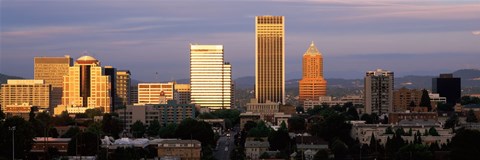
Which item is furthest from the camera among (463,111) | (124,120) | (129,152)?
(463,111)

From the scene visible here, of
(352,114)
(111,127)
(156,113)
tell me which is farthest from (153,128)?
(352,114)

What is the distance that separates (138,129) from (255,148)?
118 feet

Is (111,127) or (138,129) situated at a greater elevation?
(111,127)

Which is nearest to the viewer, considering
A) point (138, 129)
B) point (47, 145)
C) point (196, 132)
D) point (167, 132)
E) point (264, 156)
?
point (264, 156)

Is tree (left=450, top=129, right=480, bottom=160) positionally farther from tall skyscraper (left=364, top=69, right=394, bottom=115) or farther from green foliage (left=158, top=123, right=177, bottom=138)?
tall skyscraper (left=364, top=69, right=394, bottom=115)

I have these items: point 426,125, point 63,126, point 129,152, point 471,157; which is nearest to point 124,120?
point 63,126

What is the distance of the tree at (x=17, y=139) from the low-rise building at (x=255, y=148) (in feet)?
56.6

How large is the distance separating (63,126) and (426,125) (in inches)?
1599

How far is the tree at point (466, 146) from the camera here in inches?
3381

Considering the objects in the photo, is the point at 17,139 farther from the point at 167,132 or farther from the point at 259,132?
the point at 259,132

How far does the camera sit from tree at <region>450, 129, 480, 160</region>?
85.9 metres

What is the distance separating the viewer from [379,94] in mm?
168125

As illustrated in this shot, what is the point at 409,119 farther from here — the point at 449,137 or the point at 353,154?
the point at 353,154

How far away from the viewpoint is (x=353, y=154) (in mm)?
101062
